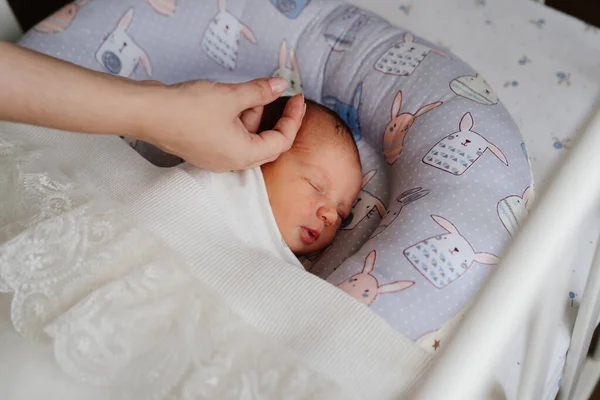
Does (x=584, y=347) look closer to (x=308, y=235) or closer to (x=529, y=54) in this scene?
(x=308, y=235)

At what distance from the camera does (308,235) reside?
926 mm

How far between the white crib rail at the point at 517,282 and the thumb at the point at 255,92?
36 centimetres

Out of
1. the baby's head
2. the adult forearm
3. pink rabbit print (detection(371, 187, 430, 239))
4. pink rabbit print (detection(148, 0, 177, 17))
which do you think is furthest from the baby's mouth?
pink rabbit print (detection(148, 0, 177, 17))

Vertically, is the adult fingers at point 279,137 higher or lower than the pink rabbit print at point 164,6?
lower

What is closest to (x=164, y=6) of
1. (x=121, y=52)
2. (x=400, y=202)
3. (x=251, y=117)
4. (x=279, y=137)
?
(x=121, y=52)

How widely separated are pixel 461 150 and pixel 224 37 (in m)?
0.49

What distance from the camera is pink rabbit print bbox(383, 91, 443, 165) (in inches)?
36.6

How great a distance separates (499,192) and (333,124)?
0.28m

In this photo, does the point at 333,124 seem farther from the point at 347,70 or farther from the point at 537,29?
the point at 537,29

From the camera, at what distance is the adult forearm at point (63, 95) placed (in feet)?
1.94

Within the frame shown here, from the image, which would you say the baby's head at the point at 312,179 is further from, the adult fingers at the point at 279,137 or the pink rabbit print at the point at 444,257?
the pink rabbit print at the point at 444,257

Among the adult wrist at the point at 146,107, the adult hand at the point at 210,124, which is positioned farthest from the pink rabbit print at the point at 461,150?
the adult wrist at the point at 146,107

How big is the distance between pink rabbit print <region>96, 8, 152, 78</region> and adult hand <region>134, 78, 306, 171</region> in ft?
1.24

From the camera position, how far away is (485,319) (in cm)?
43
